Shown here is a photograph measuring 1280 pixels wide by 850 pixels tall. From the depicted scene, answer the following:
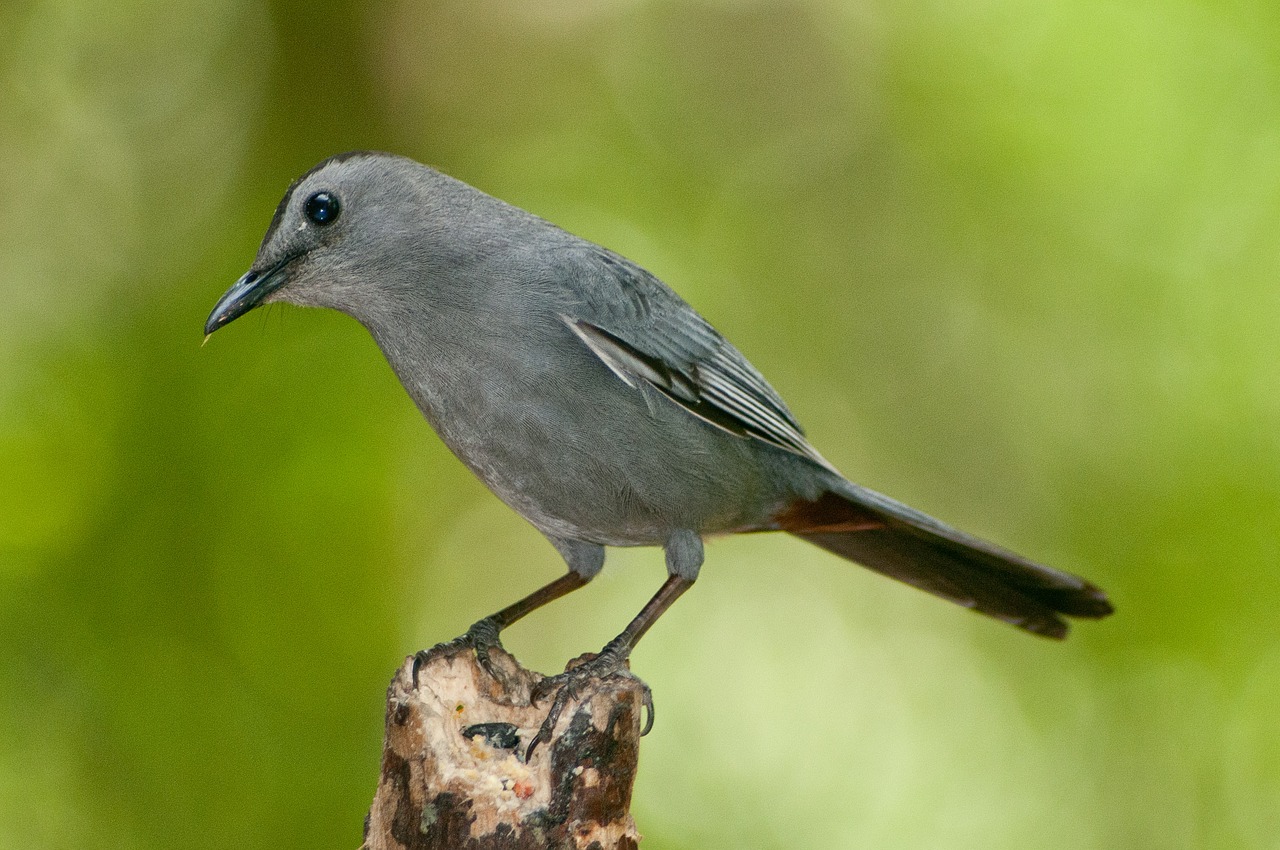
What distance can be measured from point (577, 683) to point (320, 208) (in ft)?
5.93

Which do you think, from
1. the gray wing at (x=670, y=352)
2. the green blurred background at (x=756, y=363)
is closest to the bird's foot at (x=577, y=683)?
the gray wing at (x=670, y=352)

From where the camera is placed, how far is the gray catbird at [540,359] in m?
3.77

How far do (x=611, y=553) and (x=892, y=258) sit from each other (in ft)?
11.7

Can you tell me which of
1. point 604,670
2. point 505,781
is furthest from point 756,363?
point 505,781

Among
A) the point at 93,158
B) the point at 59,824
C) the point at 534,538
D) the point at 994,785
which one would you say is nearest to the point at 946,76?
the point at 534,538

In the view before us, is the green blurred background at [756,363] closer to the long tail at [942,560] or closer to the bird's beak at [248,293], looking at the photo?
the long tail at [942,560]

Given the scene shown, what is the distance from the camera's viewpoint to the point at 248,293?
378 cm

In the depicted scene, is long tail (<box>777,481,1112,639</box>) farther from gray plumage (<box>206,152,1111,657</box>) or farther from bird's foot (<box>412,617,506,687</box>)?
bird's foot (<box>412,617,506,687</box>)

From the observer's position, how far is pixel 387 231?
3.97 m

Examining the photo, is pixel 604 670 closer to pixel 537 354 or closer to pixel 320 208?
pixel 537 354

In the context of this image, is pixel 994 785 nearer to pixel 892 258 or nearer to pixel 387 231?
pixel 892 258

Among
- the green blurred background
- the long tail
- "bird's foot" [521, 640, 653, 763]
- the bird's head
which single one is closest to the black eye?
the bird's head

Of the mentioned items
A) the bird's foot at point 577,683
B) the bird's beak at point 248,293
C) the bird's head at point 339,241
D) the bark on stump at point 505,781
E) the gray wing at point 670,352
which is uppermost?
the gray wing at point 670,352

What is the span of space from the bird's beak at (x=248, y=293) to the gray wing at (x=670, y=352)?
965mm
